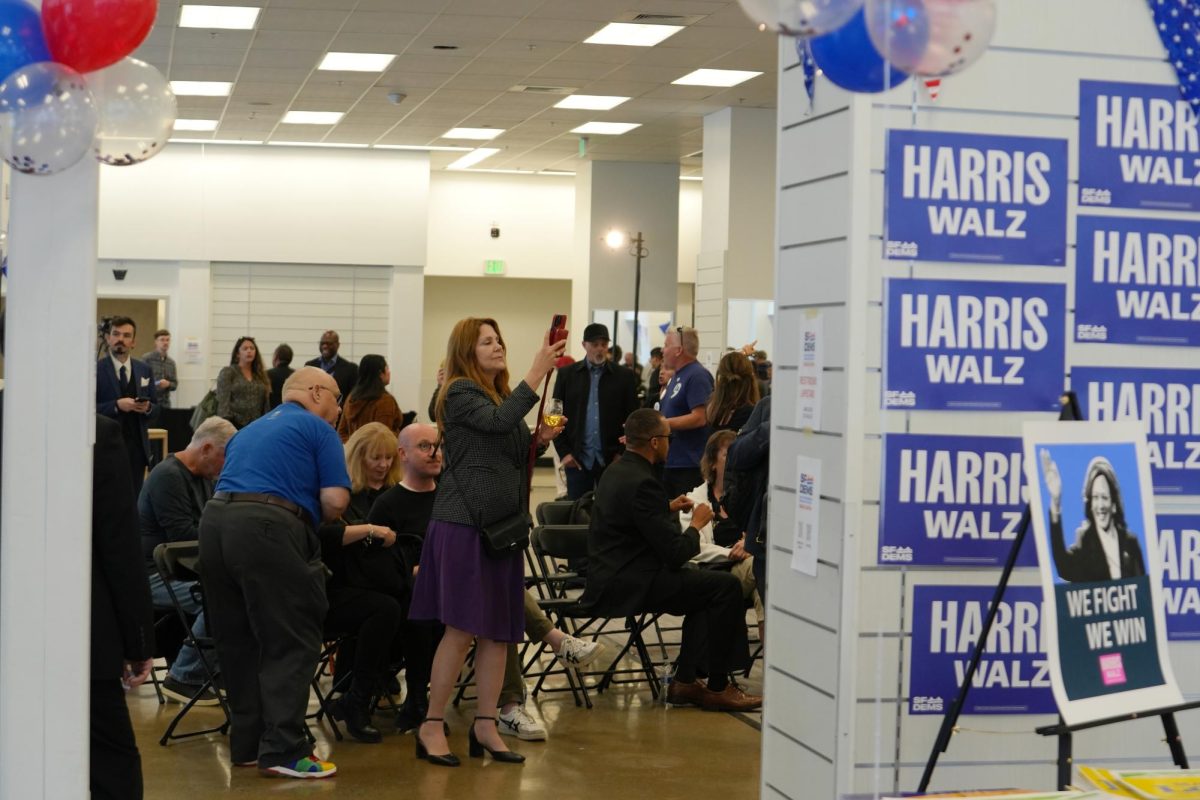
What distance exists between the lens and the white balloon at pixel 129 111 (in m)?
3.22

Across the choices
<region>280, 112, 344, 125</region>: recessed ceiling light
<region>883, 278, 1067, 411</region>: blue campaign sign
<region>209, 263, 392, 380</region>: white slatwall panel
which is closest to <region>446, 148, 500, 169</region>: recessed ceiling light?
<region>209, 263, 392, 380</region>: white slatwall panel

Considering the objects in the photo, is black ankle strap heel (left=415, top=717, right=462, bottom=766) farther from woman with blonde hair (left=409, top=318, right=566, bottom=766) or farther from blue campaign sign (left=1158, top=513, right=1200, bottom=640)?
blue campaign sign (left=1158, top=513, right=1200, bottom=640)

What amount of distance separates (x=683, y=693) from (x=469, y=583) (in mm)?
1597

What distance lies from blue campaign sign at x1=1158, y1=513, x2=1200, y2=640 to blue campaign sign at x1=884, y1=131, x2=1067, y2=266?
0.73m

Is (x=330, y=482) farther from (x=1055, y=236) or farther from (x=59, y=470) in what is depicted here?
(x=1055, y=236)

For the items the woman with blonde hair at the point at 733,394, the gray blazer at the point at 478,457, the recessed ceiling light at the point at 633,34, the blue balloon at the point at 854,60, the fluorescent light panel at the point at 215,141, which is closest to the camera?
the blue balloon at the point at 854,60

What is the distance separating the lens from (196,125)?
15.4 meters

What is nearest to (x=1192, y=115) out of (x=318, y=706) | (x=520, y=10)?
(x=318, y=706)

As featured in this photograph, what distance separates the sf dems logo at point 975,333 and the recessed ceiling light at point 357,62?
8825 millimetres

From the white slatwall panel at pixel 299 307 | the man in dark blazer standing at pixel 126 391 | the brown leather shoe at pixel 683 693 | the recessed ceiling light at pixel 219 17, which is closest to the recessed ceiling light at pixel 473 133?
the white slatwall panel at pixel 299 307

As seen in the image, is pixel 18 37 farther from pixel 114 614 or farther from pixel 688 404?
pixel 688 404

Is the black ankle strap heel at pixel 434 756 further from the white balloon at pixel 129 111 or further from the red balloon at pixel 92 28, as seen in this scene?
the red balloon at pixel 92 28

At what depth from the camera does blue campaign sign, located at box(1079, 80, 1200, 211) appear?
360 centimetres

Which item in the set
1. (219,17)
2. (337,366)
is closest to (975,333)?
(219,17)
